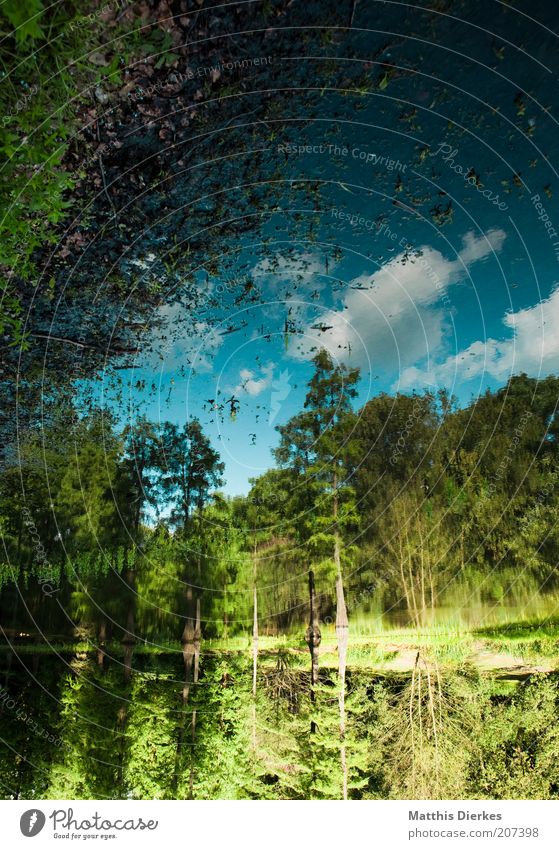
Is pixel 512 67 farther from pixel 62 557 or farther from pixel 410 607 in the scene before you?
pixel 62 557

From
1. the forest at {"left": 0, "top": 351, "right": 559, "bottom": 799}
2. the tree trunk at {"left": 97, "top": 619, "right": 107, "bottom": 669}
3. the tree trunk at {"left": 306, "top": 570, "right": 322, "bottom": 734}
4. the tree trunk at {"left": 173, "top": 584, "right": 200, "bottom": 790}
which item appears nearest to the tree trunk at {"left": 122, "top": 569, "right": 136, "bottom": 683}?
the forest at {"left": 0, "top": 351, "right": 559, "bottom": 799}

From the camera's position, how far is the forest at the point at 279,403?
3729 mm

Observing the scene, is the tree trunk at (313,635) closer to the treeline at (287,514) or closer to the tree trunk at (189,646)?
the treeline at (287,514)

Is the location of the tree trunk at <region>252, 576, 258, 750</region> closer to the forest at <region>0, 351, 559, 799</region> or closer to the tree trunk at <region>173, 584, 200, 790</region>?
the forest at <region>0, 351, 559, 799</region>

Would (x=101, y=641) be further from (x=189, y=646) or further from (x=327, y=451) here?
(x=327, y=451)

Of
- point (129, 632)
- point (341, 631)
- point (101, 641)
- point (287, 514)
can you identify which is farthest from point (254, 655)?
point (101, 641)
